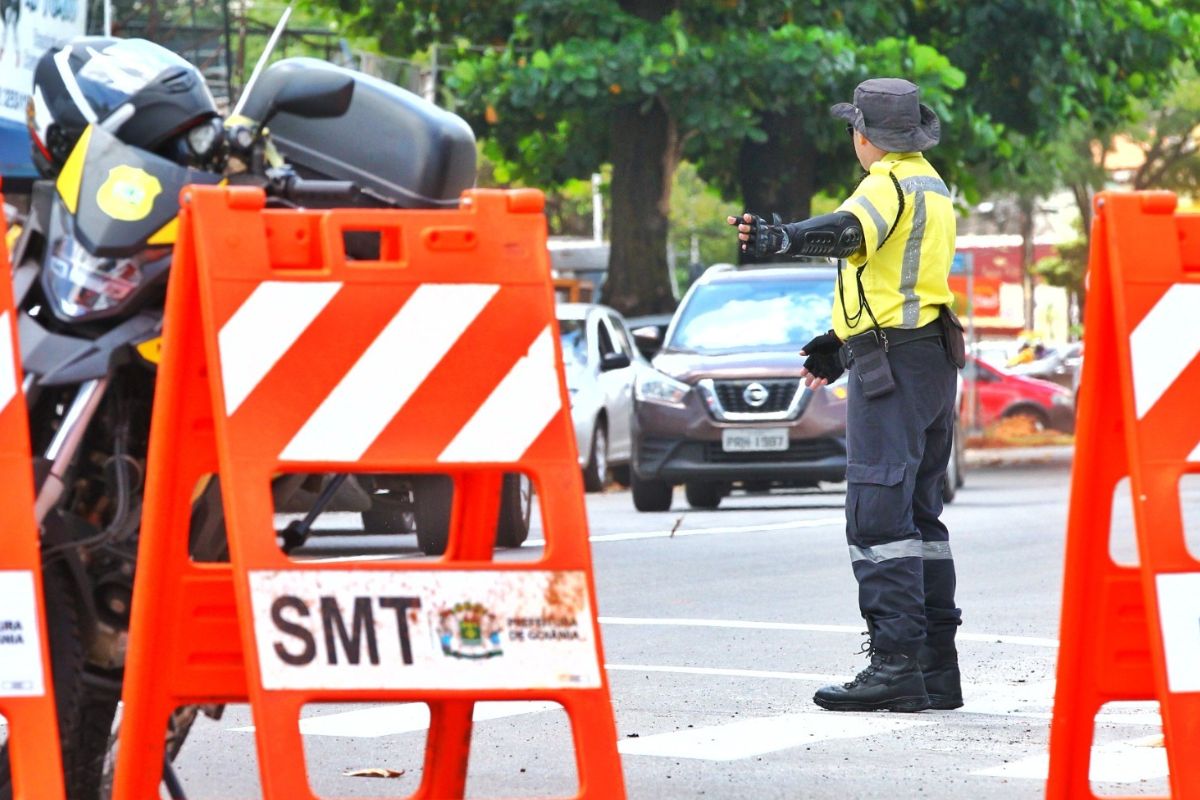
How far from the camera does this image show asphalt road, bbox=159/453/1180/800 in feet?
20.8

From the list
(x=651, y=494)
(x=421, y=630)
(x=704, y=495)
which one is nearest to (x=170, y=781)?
(x=421, y=630)

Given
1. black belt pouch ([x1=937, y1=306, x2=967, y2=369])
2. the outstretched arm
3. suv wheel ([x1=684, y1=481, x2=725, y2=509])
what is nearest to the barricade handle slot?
the outstretched arm

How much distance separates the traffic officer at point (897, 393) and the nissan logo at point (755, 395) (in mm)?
10246

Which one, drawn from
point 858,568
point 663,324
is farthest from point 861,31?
point 858,568

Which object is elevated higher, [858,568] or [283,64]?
[283,64]

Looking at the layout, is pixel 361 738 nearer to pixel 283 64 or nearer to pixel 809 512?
pixel 283 64

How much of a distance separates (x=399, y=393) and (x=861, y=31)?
22.8 m

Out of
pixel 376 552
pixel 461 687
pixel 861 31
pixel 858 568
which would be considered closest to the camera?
pixel 461 687

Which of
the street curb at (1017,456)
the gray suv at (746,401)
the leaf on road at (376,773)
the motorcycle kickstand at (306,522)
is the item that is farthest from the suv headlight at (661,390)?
the motorcycle kickstand at (306,522)

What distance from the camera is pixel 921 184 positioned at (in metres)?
7.78

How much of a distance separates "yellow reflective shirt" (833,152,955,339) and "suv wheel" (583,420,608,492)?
1437 centimetres

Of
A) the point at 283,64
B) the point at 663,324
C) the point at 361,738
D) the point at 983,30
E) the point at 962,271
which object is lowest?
the point at 962,271

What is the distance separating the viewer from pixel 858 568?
7.70 meters

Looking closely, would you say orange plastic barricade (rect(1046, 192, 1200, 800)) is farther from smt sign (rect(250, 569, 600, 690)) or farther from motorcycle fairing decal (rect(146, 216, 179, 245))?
motorcycle fairing decal (rect(146, 216, 179, 245))
